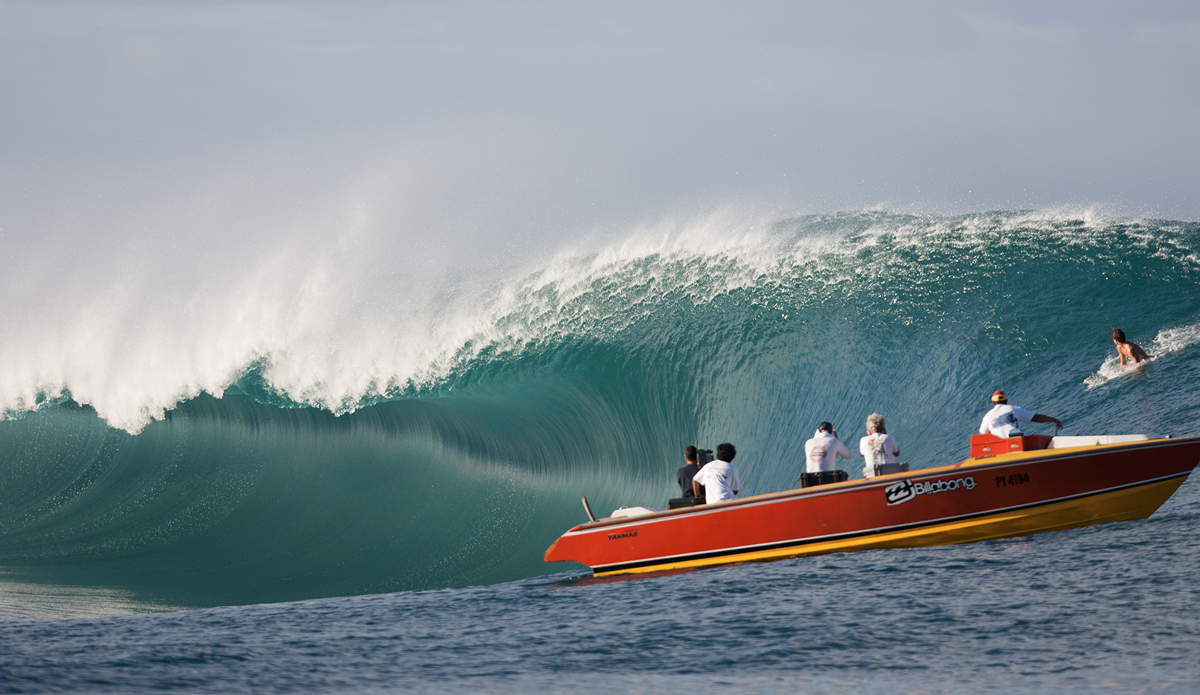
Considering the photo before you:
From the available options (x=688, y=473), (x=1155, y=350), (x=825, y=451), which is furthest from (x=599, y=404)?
(x=1155, y=350)

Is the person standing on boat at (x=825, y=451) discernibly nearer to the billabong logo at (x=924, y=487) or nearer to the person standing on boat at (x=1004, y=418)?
the billabong logo at (x=924, y=487)

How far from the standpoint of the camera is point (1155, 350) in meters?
12.0

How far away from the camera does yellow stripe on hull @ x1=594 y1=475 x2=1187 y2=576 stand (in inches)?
304

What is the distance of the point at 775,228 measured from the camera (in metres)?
16.9

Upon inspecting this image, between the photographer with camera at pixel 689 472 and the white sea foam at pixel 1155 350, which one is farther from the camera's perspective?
the white sea foam at pixel 1155 350

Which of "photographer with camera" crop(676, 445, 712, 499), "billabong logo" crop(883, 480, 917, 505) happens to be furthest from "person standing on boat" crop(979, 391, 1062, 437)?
"photographer with camera" crop(676, 445, 712, 499)

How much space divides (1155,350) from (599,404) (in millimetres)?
7941

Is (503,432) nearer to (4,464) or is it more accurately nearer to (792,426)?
(792,426)

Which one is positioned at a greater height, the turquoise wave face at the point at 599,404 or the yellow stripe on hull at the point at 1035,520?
the turquoise wave face at the point at 599,404

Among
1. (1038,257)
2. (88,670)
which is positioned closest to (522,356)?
(1038,257)

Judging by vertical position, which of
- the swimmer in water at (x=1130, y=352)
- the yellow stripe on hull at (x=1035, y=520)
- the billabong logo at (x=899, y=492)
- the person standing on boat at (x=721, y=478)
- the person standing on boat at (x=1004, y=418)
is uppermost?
the swimmer in water at (x=1130, y=352)

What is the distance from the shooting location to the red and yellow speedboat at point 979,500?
7.68m

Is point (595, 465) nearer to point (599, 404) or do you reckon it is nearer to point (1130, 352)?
point (599, 404)

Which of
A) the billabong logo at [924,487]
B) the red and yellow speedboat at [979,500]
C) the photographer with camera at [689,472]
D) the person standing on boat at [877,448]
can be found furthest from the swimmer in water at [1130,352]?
the photographer with camera at [689,472]
